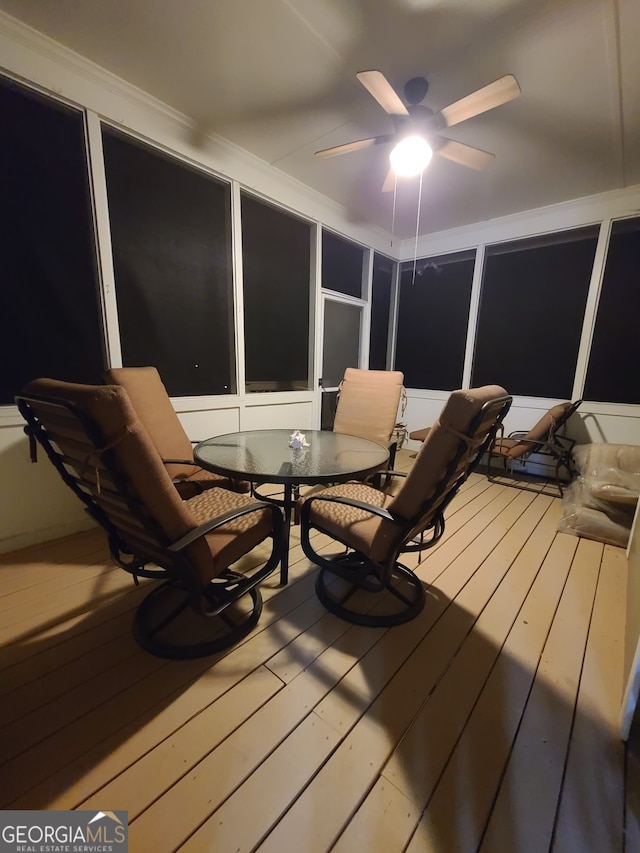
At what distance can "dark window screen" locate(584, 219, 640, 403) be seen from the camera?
124 inches

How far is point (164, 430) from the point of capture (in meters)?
2.07

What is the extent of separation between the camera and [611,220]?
3.17 m

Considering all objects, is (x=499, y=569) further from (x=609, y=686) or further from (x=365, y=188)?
(x=365, y=188)

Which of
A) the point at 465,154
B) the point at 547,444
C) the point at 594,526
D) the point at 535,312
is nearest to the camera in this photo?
the point at 465,154

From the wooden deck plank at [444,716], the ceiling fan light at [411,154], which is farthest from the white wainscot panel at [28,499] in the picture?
the ceiling fan light at [411,154]

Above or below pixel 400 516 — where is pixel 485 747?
below

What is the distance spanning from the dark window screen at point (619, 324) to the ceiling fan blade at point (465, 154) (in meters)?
2.08

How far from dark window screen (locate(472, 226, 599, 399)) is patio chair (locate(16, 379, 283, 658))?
3624mm

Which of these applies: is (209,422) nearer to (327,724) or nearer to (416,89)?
(327,724)

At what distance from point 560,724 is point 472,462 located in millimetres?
956

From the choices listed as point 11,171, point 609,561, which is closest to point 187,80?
point 11,171

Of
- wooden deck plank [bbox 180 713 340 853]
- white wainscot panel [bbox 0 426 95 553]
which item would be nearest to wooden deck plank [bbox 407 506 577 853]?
wooden deck plank [bbox 180 713 340 853]

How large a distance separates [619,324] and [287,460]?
144 inches

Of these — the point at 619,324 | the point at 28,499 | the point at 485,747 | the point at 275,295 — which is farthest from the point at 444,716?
the point at 619,324
